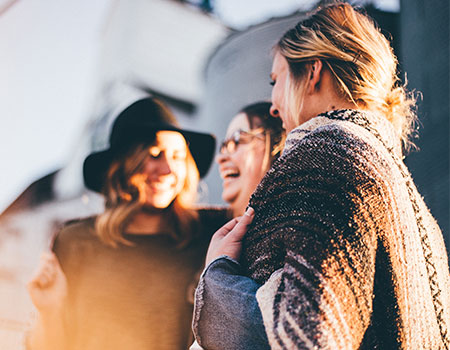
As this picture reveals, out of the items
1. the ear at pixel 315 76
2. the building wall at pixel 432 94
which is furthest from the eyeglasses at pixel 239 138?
the ear at pixel 315 76

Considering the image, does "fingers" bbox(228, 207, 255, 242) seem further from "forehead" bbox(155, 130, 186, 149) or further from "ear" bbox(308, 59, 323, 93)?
"forehead" bbox(155, 130, 186, 149)

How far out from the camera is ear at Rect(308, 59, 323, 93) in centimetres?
117

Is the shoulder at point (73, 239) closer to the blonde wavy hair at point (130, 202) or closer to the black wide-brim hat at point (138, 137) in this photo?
the blonde wavy hair at point (130, 202)

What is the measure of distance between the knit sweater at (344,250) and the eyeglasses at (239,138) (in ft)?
4.06

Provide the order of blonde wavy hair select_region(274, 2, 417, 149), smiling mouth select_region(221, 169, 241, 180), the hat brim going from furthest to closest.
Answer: the hat brim < smiling mouth select_region(221, 169, 241, 180) < blonde wavy hair select_region(274, 2, 417, 149)

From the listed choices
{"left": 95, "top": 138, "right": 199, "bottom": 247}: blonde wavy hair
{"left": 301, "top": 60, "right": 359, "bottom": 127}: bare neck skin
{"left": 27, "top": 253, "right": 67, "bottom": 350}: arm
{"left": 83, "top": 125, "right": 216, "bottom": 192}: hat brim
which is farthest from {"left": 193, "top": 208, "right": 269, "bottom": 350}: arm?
{"left": 83, "top": 125, "right": 216, "bottom": 192}: hat brim

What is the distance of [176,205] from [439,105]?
1.69 metres

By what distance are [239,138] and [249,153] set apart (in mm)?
114

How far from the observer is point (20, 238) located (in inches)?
219

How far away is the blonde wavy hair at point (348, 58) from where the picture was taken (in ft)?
3.83

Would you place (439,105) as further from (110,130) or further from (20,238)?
(20,238)

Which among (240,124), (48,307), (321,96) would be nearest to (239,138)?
(240,124)

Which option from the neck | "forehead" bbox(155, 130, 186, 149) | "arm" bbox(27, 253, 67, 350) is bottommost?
"arm" bbox(27, 253, 67, 350)

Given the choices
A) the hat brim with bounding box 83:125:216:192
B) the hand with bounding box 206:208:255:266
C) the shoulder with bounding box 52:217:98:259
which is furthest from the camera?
the hat brim with bounding box 83:125:216:192
